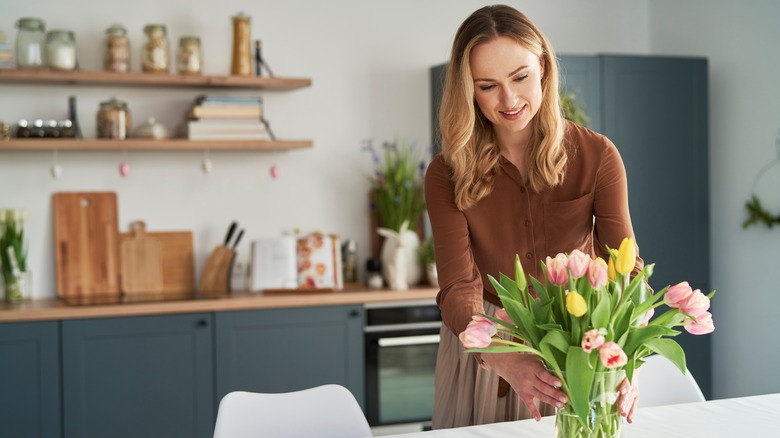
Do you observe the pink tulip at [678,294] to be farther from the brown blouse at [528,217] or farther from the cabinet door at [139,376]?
the cabinet door at [139,376]

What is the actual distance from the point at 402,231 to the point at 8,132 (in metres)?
1.86

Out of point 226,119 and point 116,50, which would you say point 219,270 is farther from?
point 116,50

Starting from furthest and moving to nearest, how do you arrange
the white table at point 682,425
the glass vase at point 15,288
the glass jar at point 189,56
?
the glass jar at point 189,56, the glass vase at point 15,288, the white table at point 682,425

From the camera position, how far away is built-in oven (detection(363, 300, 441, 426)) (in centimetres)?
407

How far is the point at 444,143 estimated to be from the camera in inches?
83.6

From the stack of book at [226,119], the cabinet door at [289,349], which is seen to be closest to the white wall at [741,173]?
the cabinet door at [289,349]

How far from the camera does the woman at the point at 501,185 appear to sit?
1.95 meters

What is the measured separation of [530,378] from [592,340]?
0.23m

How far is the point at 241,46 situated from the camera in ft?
13.9

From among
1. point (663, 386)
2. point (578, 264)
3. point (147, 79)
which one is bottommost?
point (663, 386)

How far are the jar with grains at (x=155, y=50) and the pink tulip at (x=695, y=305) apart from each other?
315cm

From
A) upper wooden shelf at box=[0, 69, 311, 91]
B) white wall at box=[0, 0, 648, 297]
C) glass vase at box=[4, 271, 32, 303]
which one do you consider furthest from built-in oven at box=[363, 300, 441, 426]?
glass vase at box=[4, 271, 32, 303]

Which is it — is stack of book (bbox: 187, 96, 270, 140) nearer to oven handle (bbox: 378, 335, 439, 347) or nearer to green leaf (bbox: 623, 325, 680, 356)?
oven handle (bbox: 378, 335, 439, 347)

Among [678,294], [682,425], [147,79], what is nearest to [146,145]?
[147,79]
